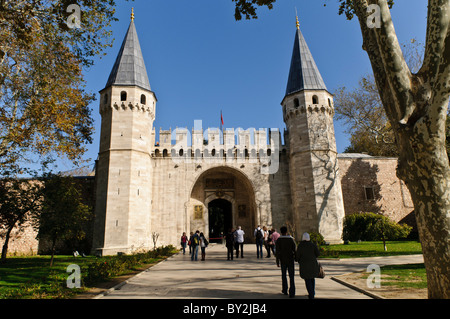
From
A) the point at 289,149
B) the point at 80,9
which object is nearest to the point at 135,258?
the point at 80,9

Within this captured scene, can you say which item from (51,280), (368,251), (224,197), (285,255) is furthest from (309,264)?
(224,197)

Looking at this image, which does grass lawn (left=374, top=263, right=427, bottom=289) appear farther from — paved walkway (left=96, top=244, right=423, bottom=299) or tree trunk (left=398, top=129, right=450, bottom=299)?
tree trunk (left=398, top=129, right=450, bottom=299)

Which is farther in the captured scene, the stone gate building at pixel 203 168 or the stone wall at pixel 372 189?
the stone wall at pixel 372 189

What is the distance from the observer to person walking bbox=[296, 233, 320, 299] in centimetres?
496

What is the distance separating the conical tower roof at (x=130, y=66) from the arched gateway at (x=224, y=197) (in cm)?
844

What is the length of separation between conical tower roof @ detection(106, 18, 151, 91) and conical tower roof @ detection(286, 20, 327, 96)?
11.0 metres

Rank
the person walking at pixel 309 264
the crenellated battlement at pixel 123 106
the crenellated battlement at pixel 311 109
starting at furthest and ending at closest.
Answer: the crenellated battlement at pixel 311 109 → the crenellated battlement at pixel 123 106 → the person walking at pixel 309 264

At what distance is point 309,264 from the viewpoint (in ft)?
16.4

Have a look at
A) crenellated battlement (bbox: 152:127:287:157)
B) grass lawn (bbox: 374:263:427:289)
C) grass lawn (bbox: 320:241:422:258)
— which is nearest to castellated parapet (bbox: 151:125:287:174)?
crenellated battlement (bbox: 152:127:287:157)

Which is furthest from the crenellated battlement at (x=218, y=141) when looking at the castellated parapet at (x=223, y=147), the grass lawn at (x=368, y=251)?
the grass lawn at (x=368, y=251)

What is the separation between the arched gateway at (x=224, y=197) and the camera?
73.6 feet

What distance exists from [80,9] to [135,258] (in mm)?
8876

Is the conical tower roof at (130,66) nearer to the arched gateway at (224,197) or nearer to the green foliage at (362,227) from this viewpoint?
the arched gateway at (224,197)

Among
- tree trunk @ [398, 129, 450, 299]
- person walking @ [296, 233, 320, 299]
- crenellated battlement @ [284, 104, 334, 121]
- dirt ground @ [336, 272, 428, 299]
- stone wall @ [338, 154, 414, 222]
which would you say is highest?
crenellated battlement @ [284, 104, 334, 121]
